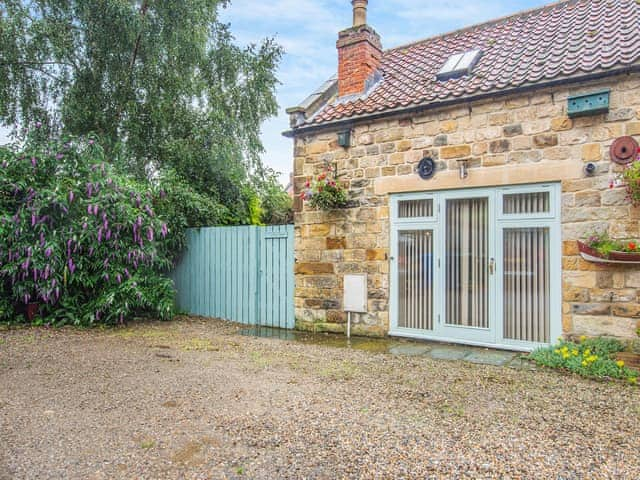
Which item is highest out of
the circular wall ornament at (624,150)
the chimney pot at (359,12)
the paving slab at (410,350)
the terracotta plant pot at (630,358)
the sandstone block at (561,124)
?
the chimney pot at (359,12)

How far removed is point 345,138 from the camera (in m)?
7.39

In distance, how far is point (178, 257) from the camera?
9516mm

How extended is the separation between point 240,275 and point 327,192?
2517mm

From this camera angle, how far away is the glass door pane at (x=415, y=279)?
6.77 m

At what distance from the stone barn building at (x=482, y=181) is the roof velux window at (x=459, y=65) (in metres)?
0.03

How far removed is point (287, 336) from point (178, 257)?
11.2 feet

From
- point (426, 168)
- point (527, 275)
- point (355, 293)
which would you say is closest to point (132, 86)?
point (355, 293)

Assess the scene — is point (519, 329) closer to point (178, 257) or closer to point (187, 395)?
point (187, 395)

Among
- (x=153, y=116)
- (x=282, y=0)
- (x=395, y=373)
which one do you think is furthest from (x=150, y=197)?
(x=395, y=373)

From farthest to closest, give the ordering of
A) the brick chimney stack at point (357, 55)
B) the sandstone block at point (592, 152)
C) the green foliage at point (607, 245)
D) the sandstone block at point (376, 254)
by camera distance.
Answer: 1. the brick chimney stack at point (357, 55)
2. the sandstone block at point (376, 254)
3. the sandstone block at point (592, 152)
4. the green foliage at point (607, 245)

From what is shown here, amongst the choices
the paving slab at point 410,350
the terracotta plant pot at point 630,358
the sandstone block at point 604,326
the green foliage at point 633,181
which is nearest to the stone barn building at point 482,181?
the sandstone block at point 604,326

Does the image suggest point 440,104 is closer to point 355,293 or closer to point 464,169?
point 464,169

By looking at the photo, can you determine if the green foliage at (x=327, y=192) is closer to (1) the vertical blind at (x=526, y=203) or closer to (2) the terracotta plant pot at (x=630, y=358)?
(1) the vertical blind at (x=526, y=203)

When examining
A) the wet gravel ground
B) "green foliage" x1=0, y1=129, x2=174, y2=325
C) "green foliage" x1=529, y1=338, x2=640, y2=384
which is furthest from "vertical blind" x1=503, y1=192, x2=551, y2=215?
"green foliage" x1=0, y1=129, x2=174, y2=325
